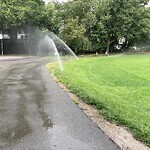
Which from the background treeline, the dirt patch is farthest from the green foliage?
the dirt patch

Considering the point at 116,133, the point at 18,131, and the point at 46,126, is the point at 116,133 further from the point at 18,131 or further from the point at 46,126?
the point at 18,131

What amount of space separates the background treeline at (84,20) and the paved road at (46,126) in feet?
108

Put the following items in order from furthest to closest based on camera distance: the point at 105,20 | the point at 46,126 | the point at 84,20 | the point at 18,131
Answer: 1. the point at 105,20
2. the point at 84,20
3. the point at 46,126
4. the point at 18,131

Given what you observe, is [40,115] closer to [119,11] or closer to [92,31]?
[92,31]

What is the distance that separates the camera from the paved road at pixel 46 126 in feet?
17.0

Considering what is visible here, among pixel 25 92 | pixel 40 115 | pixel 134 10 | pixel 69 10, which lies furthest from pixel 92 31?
pixel 40 115

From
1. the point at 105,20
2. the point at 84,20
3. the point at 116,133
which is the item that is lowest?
the point at 116,133

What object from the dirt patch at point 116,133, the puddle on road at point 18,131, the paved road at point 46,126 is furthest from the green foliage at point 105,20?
the puddle on road at point 18,131

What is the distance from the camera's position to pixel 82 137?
221 inches

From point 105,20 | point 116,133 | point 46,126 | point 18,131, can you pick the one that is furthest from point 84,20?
point 18,131

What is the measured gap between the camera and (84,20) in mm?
48000

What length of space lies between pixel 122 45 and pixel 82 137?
56362 mm

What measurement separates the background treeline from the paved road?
32993 mm

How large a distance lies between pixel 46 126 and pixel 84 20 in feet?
140
